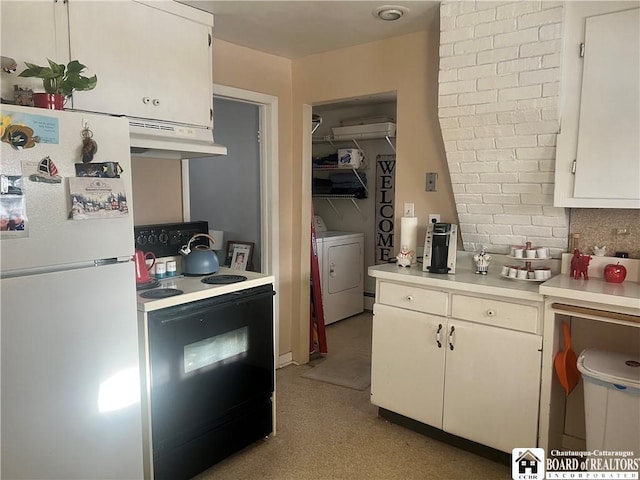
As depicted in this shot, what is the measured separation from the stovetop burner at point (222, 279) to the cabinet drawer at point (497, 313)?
1.12m

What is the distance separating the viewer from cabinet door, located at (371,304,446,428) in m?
2.52

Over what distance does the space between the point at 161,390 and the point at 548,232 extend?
2042 mm

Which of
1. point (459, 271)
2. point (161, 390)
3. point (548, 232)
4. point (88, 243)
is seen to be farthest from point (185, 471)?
point (548, 232)

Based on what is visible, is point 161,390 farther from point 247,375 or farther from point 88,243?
point 88,243

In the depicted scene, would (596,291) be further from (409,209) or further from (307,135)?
(307,135)

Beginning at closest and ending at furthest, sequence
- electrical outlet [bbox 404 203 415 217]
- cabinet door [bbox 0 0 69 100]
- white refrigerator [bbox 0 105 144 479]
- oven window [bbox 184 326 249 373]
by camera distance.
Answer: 1. white refrigerator [bbox 0 105 144 479]
2. cabinet door [bbox 0 0 69 100]
3. oven window [bbox 184 326 249 373]
4. electrical outlet [bbox 404 203 415 217]

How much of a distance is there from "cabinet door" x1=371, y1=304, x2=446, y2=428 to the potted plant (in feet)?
6.08

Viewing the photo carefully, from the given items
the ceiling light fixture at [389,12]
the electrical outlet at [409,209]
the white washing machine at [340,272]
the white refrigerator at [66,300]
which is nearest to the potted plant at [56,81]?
the white refrigerator at [66,300]

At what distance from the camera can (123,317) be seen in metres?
1.78

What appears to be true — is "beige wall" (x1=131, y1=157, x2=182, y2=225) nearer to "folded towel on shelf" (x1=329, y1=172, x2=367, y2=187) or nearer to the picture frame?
the picture frame

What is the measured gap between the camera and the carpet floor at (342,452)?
2307 millimetres

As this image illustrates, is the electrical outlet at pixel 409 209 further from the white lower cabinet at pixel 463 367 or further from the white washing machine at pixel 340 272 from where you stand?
→ the white washing machine at pixel 340 272


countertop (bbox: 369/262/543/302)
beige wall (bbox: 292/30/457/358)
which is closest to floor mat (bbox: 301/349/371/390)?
countertop (bbox: 369/262/543/302)

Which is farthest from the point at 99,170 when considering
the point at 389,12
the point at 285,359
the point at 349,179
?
the point at 349,179
